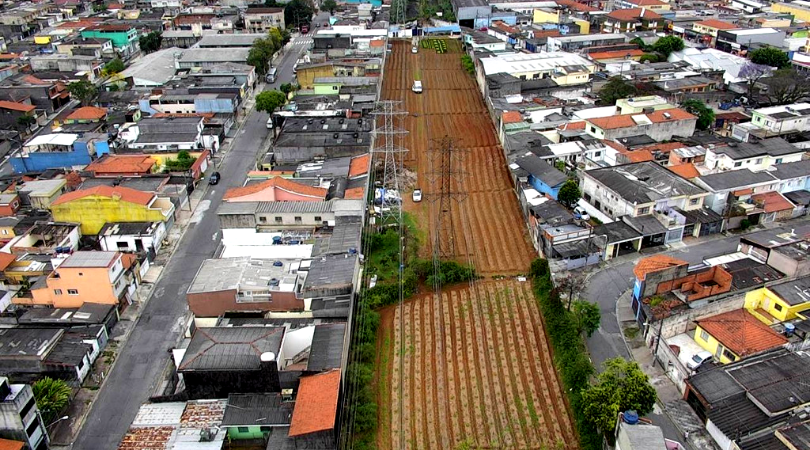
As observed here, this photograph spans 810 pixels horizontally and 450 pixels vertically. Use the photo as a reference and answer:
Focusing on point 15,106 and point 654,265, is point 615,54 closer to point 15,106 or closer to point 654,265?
point 654,265

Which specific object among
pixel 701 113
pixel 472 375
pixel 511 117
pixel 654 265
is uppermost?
pixel 511 117

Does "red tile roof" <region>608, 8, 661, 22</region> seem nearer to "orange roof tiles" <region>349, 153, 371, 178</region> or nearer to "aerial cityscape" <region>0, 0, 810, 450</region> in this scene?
"aerial cityscape" <region>0, 0, 810, 450</region>

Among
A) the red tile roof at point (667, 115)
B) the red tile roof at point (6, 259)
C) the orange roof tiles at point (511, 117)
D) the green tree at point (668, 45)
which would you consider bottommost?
the red tile roof at point (6, 259)

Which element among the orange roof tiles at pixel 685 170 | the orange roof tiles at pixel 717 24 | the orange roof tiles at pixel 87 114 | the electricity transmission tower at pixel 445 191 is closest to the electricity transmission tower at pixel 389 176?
the electricity transmission tower at pixel 445 191

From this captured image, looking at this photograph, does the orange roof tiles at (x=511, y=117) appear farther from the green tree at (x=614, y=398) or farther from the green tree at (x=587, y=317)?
the green tree at (x=614, y=398)

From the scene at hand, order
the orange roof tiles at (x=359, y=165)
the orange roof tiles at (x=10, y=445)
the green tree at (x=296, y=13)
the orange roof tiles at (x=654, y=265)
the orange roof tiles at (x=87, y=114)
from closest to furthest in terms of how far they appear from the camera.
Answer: the orange roof tiles at (x=10, y=445) < the orange roof tiles at (x=654, y=265) < the orange roof tiles at (x=359, y=165) < the orange roof tiles at (x=87, y=114) < the green tree at (x=296, y=13)

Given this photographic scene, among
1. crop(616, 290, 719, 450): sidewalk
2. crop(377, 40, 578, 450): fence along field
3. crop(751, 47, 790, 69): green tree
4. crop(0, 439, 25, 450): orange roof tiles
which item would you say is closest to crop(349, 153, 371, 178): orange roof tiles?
crop(377, 40, 578, 450): fence along field

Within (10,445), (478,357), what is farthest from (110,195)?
(478,357)
